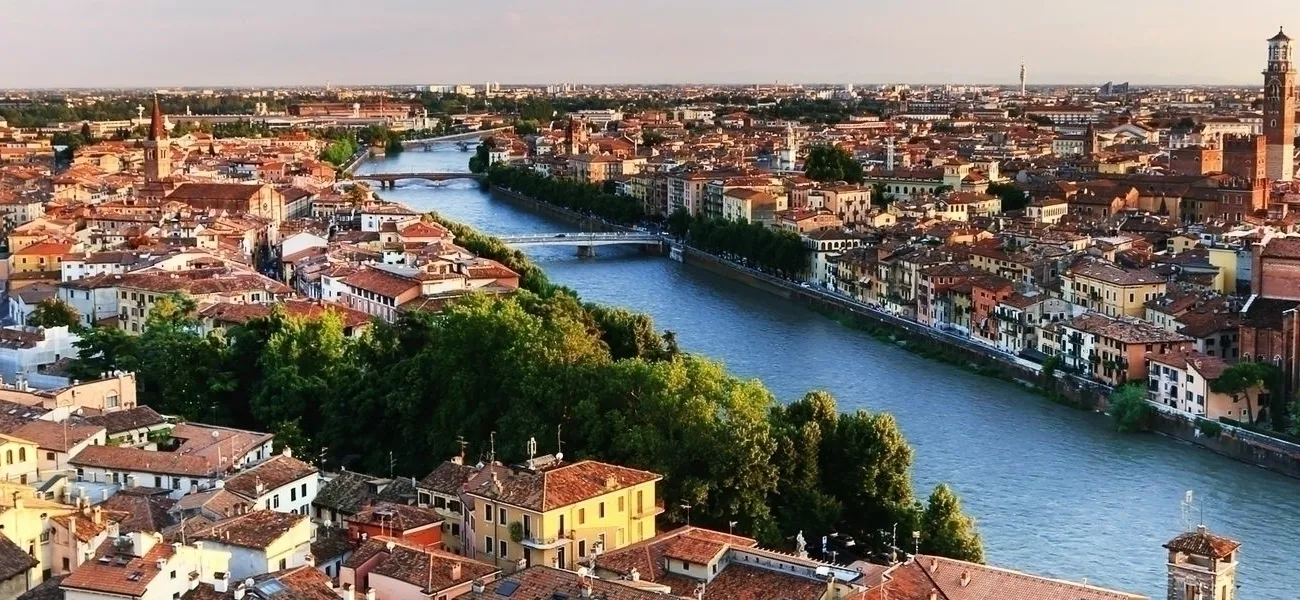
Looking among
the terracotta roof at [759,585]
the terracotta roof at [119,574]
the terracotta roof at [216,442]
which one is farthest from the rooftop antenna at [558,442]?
the terracotta roof at [119,574]

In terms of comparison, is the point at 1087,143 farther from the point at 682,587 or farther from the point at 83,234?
the point at 682,587

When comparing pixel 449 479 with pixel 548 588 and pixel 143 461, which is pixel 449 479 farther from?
pixel 548 588

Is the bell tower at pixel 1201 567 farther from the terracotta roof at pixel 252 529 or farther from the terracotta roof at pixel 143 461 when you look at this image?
the terracotta roof at pixel 143 461

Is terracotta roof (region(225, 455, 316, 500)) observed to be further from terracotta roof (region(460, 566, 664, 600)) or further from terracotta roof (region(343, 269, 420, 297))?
terracotta roof (region(343, 269, 420, 297))

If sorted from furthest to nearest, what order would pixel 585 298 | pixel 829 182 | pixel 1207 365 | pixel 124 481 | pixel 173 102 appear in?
pixel 173 102
pixel 829 182
pixel 585 298
pixel 1207 365
pixel 124 481

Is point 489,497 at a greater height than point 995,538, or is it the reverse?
point 489,497

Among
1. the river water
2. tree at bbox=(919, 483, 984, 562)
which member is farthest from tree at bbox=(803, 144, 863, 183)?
tree at bbox=(919, 483, 984, 562)

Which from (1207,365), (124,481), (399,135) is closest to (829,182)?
(1207,365)
